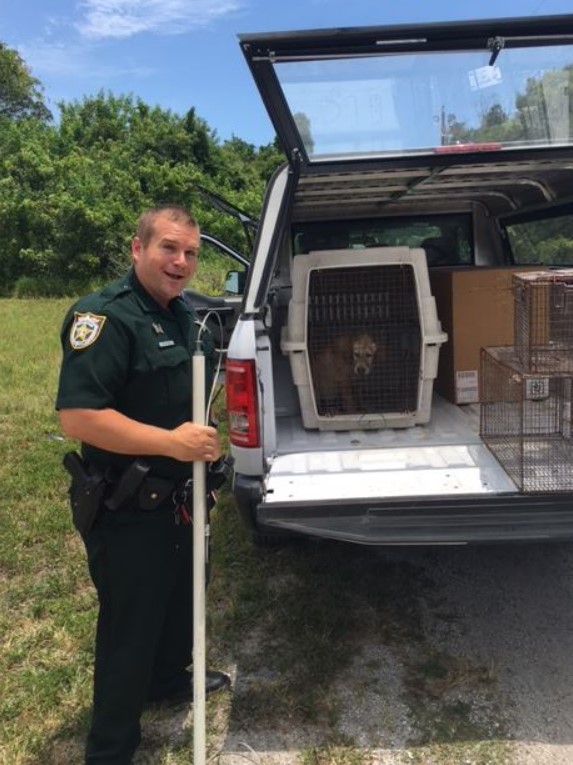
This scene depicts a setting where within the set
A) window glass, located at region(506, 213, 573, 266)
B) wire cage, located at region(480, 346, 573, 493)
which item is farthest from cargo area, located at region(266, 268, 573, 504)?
window glass, located at region(506, 213, 573, 266)

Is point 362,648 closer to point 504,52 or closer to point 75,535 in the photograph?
point 75,535

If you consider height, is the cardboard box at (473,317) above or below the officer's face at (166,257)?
below

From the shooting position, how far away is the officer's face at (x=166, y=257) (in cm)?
207

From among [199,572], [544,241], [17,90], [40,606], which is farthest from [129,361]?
[17,90]

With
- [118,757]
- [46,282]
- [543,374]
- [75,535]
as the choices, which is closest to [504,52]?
[543,374]

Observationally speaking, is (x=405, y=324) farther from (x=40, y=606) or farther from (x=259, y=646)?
(x=40, y=606)

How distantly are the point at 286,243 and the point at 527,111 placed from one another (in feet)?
7.96

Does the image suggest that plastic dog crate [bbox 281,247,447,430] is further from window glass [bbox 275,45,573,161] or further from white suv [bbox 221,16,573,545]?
window glass [bbox 275,45,573,161]

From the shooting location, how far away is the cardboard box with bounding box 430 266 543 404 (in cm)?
377

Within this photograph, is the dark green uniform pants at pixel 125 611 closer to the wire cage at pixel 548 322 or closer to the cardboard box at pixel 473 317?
the wire cage at pixel 548 322

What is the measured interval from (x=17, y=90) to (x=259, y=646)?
147 feet

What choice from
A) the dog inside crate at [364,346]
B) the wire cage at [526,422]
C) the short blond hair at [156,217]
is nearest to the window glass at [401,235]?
the dog inside crate at [364,346]

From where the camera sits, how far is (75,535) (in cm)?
392

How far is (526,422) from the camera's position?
316cm
